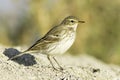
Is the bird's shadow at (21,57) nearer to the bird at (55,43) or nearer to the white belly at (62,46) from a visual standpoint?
the bird at (55,43)

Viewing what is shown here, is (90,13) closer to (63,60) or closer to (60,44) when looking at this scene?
(63,60)

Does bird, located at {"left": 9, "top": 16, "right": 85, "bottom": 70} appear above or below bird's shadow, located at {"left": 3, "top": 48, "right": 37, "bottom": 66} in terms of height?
above

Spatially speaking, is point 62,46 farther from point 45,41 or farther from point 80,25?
point 80,25

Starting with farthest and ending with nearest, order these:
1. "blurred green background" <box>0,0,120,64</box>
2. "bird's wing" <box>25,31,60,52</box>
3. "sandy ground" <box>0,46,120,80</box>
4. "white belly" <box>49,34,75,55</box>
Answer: "blurred green background" <box>0,0,120,64</box>, "bird's wing" <box>25,31,60,52</box>, "white belly" <box>49,34,75,55</box>, "sandy ground" <box>0,46,120,80</box>

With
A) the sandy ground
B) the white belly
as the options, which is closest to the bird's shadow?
the sandy ground

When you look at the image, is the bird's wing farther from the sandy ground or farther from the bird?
the sandy ground
